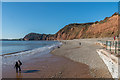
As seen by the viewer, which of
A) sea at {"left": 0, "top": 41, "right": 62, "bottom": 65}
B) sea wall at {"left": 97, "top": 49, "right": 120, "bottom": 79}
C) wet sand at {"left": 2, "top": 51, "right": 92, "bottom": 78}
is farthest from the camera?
sea at {"left": 0, "top": 41, "right": 62, "bottom": 65}

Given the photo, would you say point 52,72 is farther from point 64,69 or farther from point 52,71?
point 64,69

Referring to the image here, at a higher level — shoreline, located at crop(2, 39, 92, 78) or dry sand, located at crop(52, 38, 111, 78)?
dry sand, located at crop(52, 38, 111, 78)

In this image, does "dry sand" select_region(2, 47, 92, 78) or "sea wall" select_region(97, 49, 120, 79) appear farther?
"dry sand" select_region(2, 47, 92, 78)

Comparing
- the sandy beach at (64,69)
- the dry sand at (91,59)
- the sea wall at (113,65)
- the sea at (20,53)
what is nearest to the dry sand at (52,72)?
the sandy beach at (64,69)

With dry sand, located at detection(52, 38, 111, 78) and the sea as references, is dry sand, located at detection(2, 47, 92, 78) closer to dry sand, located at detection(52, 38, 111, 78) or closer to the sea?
dry sand, located at detection(52, 38, 111, 78)

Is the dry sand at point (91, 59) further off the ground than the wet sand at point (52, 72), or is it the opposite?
the dry sand at point (91, 59)

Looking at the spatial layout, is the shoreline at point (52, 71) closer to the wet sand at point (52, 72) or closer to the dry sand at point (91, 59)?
the wet sand at point (52, 72)

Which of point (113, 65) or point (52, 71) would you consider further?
point (52, 71)

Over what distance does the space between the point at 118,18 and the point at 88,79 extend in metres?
43.8

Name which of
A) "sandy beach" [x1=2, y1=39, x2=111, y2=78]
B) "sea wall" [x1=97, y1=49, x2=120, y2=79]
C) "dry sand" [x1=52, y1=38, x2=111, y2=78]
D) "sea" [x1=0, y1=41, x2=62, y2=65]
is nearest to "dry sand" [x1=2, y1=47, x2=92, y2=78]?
"sandy beach" [x1=2, y1=39, x2=111, y2=78]

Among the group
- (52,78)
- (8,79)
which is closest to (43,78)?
(52,78)

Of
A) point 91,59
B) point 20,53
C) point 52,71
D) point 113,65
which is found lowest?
point 20,53

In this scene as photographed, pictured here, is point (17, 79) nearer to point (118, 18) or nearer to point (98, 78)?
point (98, 78)

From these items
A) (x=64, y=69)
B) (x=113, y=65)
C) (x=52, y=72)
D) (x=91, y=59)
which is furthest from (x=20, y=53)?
(x=113, y=65)
